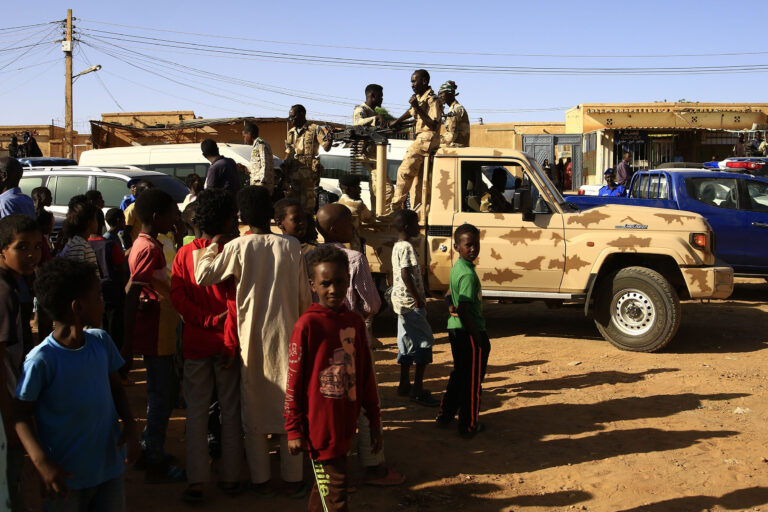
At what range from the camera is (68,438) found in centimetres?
287

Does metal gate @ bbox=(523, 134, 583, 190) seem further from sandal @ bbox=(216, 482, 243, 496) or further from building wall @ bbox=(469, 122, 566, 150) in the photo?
sandal @ bbox=(216, 482, 243, 496)

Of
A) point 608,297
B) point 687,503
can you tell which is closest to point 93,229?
point 687,503

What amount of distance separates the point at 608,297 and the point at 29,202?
5.84 metres

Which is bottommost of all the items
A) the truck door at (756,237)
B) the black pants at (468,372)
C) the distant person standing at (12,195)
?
the black pants at (468,372)

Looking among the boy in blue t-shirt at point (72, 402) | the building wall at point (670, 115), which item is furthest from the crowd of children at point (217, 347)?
the building wall at point (670, 115)

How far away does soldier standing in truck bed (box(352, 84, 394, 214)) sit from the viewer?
902 centimetres

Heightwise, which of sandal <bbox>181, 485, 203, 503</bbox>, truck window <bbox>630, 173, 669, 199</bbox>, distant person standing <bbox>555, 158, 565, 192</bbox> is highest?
distant person standing <bbox>555, 158, 565, 192</bbox>

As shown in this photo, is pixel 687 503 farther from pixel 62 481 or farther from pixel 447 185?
pixel 447 185

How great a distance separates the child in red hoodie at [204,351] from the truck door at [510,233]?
4.35m

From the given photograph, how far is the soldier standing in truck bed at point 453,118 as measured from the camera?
9.42 metres

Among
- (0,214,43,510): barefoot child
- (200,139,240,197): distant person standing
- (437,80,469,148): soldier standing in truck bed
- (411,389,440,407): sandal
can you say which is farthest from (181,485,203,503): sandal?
(437,80,469,148): soldier standing in truck bed

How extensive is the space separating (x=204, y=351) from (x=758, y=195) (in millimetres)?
9265

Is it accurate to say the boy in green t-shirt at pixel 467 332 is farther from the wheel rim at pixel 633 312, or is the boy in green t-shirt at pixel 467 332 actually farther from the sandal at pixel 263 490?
the wheel rim at pixel 633 312

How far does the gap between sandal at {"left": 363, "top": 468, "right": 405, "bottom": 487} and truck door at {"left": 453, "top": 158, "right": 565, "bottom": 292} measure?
386 centimetres
